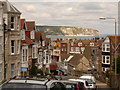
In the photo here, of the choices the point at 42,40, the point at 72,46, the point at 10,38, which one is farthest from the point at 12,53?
the point at 72,46

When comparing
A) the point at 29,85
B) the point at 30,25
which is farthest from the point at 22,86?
the point at 30,25

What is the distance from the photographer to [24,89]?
775cm

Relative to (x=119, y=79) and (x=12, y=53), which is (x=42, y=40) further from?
(x=119, y=79)

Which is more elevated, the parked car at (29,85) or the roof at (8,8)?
the roof at (8,8)

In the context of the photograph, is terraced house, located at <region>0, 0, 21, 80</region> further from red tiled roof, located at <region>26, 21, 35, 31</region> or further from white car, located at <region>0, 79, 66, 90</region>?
white car, located at <region>0, 79, 66, 90</region>

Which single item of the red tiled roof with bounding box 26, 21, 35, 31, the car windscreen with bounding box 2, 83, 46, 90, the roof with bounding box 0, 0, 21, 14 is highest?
the roof with bounding box 0, 0, 21, 14

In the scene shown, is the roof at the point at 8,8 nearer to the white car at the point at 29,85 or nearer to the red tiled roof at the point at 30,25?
the red tiled roof at the point at 30,25

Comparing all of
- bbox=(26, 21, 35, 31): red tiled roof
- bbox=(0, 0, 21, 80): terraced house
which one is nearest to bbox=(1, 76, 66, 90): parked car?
bbox=(0, 0, 21, 80): terraced house

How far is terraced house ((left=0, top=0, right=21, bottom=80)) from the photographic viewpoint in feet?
93.5

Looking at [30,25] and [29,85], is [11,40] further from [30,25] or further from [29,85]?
[29,85]

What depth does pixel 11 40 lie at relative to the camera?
29.4 m

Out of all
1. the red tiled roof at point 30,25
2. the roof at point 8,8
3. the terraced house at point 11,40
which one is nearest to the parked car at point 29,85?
the terraced house at point 11,40

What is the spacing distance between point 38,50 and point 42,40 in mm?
3916

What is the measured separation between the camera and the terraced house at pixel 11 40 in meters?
28.5
